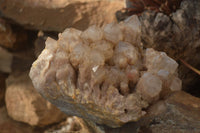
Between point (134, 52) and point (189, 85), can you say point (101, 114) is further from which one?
point (189, 85)

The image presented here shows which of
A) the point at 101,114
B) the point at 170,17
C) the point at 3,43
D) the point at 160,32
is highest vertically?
the point at 170,17

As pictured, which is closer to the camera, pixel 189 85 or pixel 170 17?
pixel 170 17

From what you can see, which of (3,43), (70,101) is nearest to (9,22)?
(3,43)

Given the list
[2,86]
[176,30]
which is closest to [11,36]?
[2,86]

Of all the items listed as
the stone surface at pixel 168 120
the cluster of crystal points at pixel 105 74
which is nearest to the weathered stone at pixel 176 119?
the stone surface at pixel 168 120

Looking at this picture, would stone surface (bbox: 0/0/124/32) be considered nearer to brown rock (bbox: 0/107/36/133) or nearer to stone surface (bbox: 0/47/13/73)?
stone surface (bbox: 0/47/13/73)

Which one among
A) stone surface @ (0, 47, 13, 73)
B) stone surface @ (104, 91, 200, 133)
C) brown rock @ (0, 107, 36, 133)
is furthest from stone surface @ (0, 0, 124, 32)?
brown rock @ (0, 107, 36, 133)


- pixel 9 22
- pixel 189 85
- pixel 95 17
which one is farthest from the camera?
pixel 9 22
